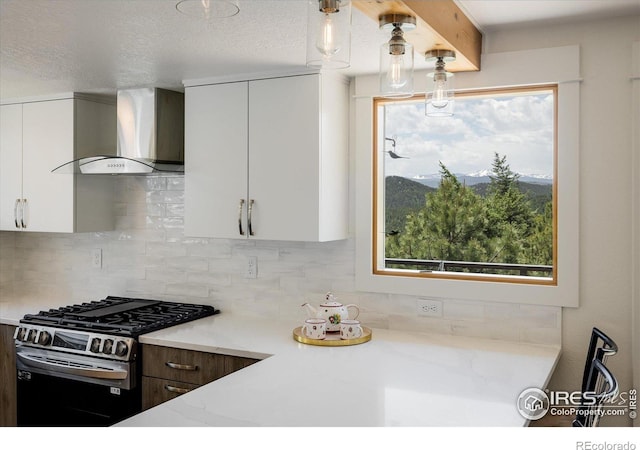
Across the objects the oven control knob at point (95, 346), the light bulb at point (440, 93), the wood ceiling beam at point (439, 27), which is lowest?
the oven control knob at point (95, 346)

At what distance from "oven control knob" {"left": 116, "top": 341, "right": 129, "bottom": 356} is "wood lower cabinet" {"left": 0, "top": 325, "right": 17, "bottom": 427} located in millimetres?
944

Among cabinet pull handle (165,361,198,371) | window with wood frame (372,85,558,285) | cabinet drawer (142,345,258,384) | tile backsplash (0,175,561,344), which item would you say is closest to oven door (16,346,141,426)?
cabinet drawer (142,345,258,384)

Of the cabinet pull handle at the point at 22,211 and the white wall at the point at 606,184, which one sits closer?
the white wall at the point at 606,184

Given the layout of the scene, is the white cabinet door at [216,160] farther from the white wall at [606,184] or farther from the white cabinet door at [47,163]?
the white wall at [606,184]

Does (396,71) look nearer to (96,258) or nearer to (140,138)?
(140,138)

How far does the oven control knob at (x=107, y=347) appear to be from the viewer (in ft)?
9.71

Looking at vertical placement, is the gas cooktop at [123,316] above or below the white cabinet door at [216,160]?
below

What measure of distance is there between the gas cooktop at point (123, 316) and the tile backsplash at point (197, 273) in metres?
0.16

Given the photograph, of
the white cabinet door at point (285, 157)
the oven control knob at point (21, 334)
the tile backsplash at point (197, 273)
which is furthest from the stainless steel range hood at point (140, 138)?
the oven control knob at point (21, 334)

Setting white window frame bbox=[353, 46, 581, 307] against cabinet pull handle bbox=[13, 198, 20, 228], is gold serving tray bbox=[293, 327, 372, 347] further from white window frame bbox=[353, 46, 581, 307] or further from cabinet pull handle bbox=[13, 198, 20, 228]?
cabinet pull handle bbox=[13, 198, 20, 228]

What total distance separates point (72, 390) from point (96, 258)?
1.13m

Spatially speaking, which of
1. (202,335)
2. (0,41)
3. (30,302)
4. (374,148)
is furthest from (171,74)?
(30,302)

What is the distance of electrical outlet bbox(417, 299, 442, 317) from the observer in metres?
2.93
